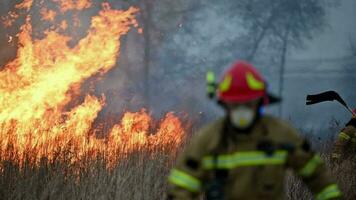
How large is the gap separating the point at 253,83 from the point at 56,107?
758cm

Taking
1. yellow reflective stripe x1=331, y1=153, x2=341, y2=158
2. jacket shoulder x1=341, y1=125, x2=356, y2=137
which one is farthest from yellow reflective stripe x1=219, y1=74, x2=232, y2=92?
jacket shoulder x1=341, y1=125, x2=356, y2=137

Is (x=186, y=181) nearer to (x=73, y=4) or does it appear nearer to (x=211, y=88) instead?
(x=211, y=88)

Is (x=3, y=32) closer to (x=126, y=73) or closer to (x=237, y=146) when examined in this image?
(x=126, y=73)

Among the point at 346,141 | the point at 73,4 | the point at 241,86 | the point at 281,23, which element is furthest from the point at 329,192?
the point at 281,23

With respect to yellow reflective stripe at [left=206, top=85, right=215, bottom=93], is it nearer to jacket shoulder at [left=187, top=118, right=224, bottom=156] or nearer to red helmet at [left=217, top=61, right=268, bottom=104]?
red helmet at [left=217, top=61, right=268, bottom=104]

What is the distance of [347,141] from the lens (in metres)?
8.72

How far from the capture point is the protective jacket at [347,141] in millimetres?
8609

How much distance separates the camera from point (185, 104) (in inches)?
664

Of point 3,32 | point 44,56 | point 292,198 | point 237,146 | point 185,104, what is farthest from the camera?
point 185,104

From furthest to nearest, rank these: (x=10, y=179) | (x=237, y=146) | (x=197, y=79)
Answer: (x=197, y=79), (x=10, y=179), (x=237, y=146)

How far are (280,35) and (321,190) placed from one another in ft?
52.1

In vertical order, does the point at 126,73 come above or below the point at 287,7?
below

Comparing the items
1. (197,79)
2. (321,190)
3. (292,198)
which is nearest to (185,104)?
(197,79)

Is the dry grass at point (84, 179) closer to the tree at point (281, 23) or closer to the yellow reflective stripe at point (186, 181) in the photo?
the yellow reflective stripe at point (186, 181)
